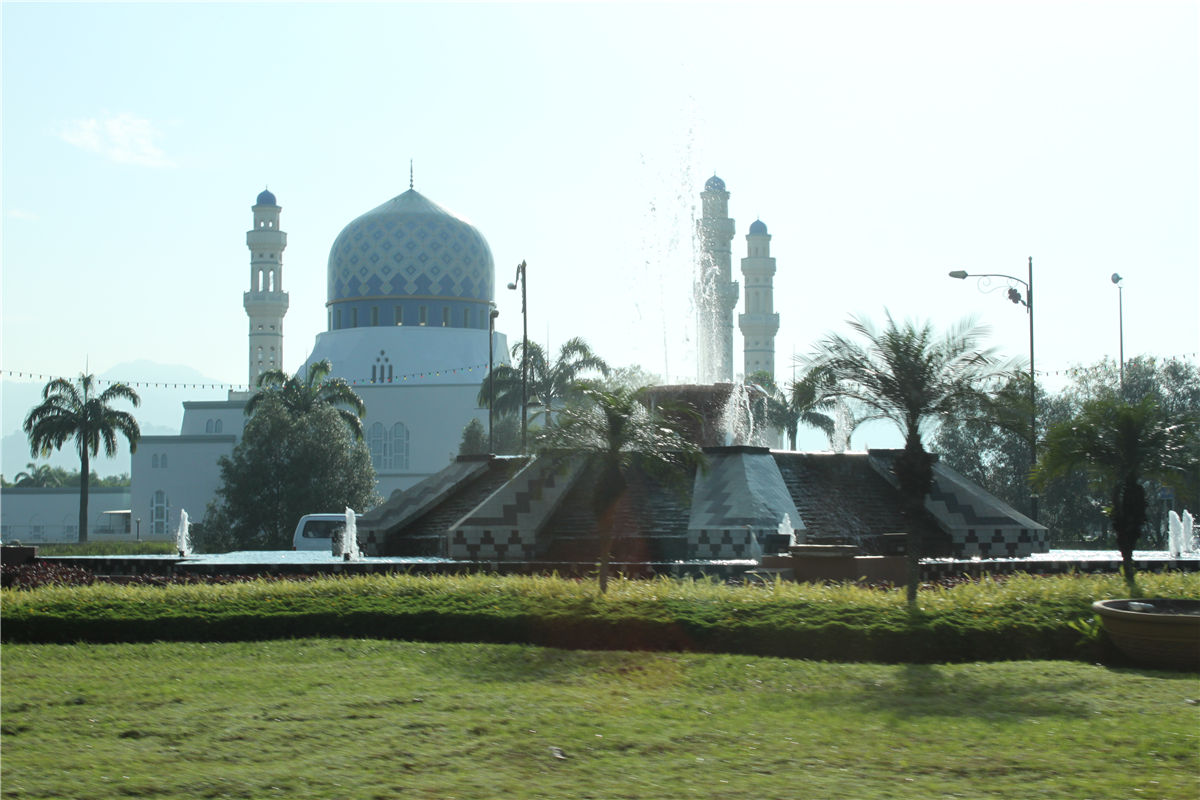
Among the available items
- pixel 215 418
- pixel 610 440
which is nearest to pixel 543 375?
pixel 215 418

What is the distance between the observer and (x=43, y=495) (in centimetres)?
6519

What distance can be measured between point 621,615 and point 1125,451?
824 cm

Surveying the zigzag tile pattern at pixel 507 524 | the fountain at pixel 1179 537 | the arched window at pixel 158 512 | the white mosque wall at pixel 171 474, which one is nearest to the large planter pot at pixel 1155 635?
the zigzag tile pattern at pixel 507 524

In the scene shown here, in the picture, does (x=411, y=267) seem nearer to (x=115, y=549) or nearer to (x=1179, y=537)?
(x=115, y=549)

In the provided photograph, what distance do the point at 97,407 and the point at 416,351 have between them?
20356mm

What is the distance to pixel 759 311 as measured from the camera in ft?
240

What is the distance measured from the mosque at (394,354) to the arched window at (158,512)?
56mm

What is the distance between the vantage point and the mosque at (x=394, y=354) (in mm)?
61219

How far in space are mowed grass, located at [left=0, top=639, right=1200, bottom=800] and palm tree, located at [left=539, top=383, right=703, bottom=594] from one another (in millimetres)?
4574

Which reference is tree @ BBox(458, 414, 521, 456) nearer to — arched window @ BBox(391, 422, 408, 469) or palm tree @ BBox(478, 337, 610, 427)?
palm tree @ BBox(478, 337, 610, 427)

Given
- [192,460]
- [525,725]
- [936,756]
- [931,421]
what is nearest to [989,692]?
[936,756]

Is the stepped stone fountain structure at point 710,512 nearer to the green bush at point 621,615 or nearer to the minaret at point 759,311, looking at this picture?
the green bush at point 621,615

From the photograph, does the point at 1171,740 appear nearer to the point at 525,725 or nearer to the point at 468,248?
the point at 525,725

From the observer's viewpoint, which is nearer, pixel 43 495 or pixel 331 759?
pixel 331 759
